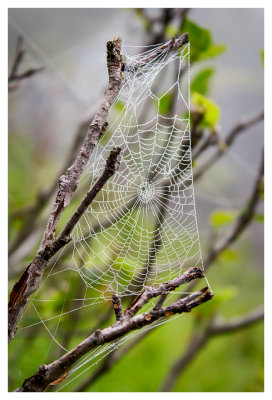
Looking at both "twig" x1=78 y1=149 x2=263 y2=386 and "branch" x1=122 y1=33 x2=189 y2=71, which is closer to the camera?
"branch" x1=122 y1=33 x2=189 y2=71

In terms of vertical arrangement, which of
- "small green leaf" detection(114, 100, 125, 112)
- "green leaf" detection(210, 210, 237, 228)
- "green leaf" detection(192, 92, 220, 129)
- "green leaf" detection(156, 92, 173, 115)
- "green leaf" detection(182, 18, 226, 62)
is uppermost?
"green leaf" detection(182, 18, 226, 62)

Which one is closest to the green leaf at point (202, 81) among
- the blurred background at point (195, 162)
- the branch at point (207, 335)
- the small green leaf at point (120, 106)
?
the blurred background at point (195, 162)

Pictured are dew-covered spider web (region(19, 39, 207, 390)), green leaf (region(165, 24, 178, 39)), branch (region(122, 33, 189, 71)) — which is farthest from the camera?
green leaf (region(165, 24, 178, 39))

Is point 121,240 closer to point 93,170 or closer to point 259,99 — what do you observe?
point 93,170

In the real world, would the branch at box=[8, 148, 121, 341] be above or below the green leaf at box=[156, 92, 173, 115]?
below

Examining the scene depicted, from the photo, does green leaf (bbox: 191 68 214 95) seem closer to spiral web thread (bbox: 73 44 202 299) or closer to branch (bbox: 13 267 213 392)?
A: spiral web thread (bbox: 73 44 202 299)

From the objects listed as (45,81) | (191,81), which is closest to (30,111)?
(45,81)

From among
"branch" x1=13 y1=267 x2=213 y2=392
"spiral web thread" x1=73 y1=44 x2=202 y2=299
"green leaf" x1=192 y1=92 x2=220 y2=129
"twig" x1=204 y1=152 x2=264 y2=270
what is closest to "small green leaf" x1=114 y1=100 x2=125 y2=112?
"spiral web thread" x1=73 y1=44 x2=202 y2=299
